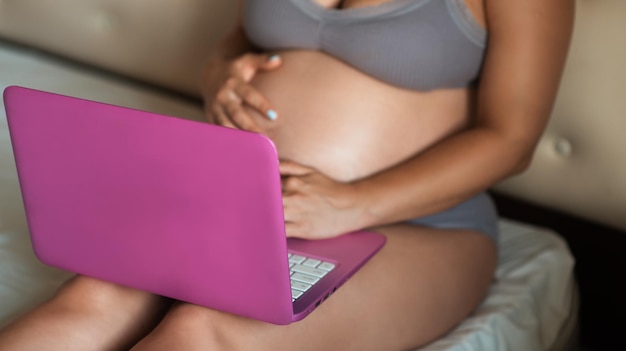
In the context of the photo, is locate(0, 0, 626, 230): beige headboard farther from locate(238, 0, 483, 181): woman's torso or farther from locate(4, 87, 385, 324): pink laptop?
locate(4, 87, 385, 324): pink laptop

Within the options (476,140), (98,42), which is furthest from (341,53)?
(98,42)

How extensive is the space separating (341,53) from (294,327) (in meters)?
0.40

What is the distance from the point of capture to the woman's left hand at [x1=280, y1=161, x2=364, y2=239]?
96 cm

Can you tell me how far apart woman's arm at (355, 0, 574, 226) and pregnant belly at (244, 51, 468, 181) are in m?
0.03

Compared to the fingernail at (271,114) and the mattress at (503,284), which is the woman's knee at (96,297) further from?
the fingernail at (271,114)

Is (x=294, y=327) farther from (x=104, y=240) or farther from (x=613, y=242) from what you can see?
(x=613, y=242)

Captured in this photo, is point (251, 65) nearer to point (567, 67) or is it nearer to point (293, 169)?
point (293, 169)

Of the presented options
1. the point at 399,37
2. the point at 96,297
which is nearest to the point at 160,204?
the point at 96,297

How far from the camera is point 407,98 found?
1102mm

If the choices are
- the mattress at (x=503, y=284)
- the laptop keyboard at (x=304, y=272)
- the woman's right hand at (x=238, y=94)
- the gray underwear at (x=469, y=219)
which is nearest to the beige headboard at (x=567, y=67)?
the mattress at (x=503, y=284)

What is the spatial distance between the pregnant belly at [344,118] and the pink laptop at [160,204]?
0.22 meters

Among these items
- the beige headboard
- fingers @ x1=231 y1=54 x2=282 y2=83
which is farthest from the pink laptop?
the beige headboard

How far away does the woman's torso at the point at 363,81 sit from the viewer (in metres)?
1.06

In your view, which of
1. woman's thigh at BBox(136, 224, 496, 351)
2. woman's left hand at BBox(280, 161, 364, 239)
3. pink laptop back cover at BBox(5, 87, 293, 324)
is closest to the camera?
pink laptop back cover at BBox(5, 87, 293, 324)
